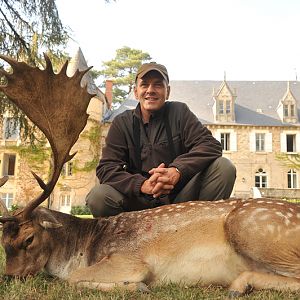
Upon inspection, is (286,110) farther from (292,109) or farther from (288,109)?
(292,109)

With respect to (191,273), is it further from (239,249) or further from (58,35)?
(58,35)

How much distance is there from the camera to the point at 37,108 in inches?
152

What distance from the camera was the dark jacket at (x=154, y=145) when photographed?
4.57 m

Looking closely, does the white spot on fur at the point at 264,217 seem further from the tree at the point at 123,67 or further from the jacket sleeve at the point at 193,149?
the tree at the point at 123,67

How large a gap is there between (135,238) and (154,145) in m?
1.39

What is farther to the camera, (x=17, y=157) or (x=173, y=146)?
(x=17, y=157)

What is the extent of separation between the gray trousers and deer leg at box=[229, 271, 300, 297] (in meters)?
1.51

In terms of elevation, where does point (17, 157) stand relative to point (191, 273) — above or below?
above

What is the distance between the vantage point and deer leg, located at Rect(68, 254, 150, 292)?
328 cm

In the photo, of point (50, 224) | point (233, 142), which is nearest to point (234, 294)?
point (50, 224)

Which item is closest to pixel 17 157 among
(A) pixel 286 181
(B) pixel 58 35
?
(A) pixel 286 181

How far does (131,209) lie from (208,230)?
56.2 inches

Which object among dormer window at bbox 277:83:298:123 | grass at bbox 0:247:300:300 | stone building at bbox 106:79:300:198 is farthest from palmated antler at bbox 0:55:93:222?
dormer window at bbox 277:83:298:123

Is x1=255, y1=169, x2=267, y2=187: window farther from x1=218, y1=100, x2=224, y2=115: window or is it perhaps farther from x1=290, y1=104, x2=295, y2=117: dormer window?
x1=218, y1=100, x2=224, y2=115: window
